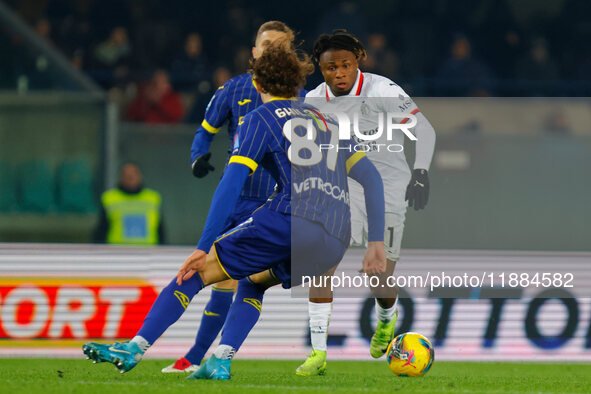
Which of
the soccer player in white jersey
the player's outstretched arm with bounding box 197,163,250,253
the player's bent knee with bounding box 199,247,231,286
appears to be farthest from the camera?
the soccer player in white jersey

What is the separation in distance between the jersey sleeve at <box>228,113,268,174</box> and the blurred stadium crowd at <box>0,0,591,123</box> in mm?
7038

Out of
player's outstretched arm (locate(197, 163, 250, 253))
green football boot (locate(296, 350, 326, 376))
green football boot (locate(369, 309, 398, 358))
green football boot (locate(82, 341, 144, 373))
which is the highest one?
player's outstretched arm (locate(197, 163, 250, 253))

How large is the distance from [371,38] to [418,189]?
6.49 metres

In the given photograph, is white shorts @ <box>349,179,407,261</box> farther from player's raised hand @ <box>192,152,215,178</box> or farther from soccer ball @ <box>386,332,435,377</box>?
player's raised hand @ <box>192,152,215,178</box>

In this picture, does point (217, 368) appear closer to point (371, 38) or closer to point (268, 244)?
point (268, 244)

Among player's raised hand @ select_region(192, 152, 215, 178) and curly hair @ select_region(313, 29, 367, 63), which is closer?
curly hair @ select_region(313, 29, 367, 63)

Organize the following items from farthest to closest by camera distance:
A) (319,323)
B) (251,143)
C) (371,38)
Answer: (371,38) → (319,323) → (251,143)

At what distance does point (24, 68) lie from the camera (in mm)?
9617

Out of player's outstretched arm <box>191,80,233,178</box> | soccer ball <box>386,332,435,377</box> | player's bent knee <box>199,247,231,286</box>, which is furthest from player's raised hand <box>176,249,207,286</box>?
soccer ball <box>386,332,435,377</box>

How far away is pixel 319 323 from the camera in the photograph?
18.7 ft

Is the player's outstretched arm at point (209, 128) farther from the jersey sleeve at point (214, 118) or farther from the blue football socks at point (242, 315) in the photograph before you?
the blue football socks at point (242, 315)

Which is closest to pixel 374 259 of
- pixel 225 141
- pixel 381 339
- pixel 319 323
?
pixel 319 323

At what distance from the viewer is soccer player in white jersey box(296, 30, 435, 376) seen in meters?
5.74

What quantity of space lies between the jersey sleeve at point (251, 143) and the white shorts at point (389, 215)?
1783 mm
